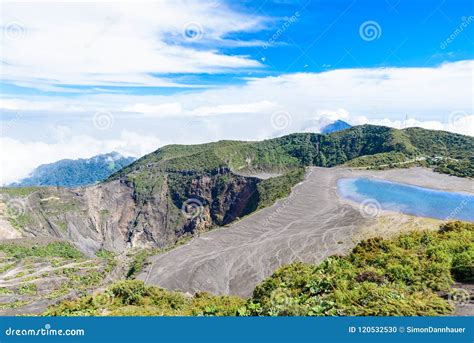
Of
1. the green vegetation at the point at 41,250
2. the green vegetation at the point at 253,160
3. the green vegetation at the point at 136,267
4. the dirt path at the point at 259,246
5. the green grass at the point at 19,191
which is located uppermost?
the green vegetation at the point at 253,160

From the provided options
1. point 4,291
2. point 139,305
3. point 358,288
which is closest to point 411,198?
point 358,288

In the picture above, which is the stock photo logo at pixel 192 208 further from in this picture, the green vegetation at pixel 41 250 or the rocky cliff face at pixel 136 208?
the green vegetation at pixel 41 250

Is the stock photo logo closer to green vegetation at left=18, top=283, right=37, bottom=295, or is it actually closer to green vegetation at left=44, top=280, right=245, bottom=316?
green vegetation at left=18, top=283, right=37, bottom=295

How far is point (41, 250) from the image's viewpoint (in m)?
104

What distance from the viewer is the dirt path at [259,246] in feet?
149

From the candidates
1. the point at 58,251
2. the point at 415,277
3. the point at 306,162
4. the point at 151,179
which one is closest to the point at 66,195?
the point at 151,179

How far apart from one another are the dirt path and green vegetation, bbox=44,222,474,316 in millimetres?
19818

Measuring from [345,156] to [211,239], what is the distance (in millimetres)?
130580

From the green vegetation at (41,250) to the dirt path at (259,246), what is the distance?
2354 inches

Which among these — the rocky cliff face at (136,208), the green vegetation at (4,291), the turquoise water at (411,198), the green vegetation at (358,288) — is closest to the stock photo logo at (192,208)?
the rocky cliff face at (136,208)

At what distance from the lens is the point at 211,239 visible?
A: 61.5 m

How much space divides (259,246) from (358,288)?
1541 inches

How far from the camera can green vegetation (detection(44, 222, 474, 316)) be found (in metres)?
14.8

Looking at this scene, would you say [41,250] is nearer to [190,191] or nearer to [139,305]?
[190,191]
